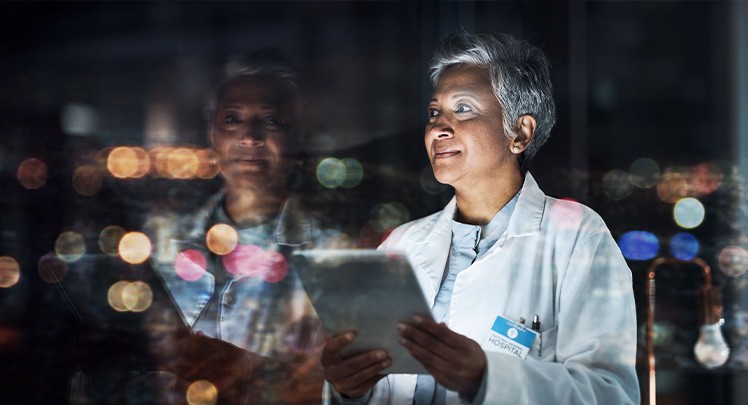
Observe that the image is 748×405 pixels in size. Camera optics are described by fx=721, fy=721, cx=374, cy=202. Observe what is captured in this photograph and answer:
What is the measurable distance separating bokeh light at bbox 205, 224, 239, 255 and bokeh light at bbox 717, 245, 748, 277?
120cm

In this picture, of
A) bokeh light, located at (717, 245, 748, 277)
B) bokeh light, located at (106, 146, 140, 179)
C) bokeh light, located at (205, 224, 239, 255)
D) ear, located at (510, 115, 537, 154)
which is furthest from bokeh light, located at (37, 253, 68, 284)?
bokeh light, located at (717, 245, 748, 277)

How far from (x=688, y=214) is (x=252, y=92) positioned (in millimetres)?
1123

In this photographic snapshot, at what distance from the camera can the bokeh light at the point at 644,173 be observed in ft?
5.83

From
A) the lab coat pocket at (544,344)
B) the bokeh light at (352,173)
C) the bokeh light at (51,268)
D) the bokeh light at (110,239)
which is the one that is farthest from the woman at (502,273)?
the bokeh light at (51,268)

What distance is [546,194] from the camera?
1.66 metres

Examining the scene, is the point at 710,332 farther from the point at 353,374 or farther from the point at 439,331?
the point at 353,374

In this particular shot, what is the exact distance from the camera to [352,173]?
1.84 meters

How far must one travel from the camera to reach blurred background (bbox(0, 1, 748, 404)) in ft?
5.78

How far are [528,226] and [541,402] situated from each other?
0.38 m

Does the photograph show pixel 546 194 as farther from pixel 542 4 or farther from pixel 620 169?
pixel 542 4

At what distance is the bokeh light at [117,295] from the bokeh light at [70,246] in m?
0.11

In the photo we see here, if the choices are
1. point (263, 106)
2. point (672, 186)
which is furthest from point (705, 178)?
point (263, 106)

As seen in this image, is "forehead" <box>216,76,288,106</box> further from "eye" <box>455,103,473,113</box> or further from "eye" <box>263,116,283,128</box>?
"eye" <box>455,103,473,113</box>

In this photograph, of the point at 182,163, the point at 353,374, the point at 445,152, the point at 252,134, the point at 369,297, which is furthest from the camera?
the point at 182,163
